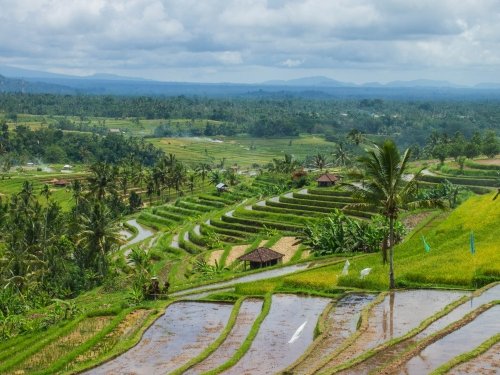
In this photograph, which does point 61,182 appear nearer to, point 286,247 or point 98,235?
point 98,235

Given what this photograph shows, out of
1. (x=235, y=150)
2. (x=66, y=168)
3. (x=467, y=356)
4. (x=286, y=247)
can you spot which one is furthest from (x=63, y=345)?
(x=235, y=150)

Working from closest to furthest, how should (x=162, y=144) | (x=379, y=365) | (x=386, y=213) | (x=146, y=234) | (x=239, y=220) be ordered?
1. (x=379, y=365)
2. (x=386, y=213)
3. (x=239, y=220)
4. (x=146, y=234)
5. (x=162, y=144)

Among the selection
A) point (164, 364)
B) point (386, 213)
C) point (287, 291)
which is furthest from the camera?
point (287, 291)

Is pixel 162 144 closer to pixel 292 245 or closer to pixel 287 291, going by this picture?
pixel 292 245

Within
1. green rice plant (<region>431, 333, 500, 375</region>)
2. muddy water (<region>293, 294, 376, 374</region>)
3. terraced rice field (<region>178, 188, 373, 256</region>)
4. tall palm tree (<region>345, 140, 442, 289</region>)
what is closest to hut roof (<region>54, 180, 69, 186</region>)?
terraced rice field (<region>178, 188, 373, 256</region>)

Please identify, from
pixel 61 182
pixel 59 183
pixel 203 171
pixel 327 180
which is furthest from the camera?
pixel 61 182

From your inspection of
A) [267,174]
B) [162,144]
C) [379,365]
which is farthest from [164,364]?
[162,144]

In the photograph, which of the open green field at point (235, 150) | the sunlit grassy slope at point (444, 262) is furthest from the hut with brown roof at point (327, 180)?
the open green field at point (235, 150)
